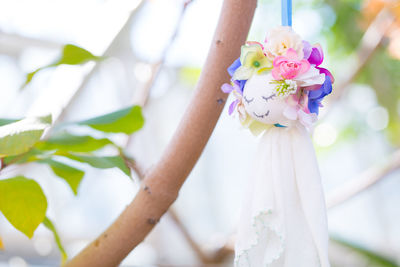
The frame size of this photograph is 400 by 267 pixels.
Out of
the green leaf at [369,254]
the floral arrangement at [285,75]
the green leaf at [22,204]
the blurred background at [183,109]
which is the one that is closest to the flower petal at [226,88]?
the floral arrangement at [285,75]

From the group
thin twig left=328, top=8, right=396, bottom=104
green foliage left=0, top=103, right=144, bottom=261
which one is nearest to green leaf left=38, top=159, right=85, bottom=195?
green foliage left=0, top=103, right=144, bottom=261

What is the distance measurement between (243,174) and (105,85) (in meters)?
1.06

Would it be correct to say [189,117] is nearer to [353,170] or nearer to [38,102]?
[38,102]

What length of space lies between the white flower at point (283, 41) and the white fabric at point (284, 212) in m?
0.08

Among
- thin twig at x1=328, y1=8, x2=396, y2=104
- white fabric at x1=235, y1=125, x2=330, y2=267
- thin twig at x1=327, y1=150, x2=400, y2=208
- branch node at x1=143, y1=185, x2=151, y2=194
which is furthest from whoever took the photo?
thin twig at x1=328, y1=8, x2=396, y2=104

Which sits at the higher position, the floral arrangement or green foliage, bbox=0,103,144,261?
the floral arrangement

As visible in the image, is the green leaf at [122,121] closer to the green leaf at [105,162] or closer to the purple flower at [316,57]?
the green leaf at [105,162]

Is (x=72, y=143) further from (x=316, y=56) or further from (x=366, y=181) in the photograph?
(x=366, y=181)

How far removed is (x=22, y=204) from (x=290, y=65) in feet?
1.04

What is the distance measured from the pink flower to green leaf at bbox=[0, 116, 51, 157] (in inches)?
9.6

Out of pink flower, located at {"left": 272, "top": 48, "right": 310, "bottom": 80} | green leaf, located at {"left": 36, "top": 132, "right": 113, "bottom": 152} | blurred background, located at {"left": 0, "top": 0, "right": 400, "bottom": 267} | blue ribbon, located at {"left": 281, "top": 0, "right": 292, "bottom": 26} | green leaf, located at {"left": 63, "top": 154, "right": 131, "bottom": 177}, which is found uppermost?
blue ribbon, located at {"left": 281, "top": 0, "right": 292, "bottom": 26}

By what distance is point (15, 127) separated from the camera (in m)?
0.48

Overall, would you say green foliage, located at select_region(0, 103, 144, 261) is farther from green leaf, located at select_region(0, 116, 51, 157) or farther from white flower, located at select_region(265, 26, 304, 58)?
white flower, located at select_region(265, 26, 304, 58)

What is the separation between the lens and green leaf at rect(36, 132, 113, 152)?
0.59 meters
